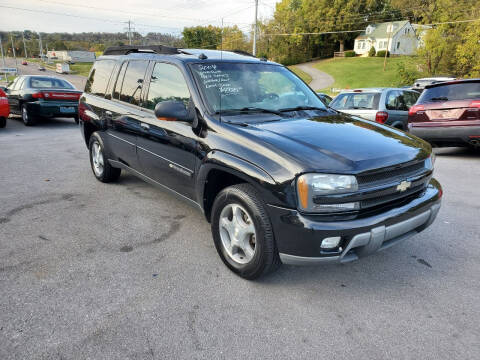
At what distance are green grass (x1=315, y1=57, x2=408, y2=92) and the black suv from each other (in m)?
37.7

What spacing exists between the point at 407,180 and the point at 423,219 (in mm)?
356

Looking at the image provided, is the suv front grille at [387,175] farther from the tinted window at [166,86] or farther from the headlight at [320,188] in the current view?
the tinted window at [166,86]

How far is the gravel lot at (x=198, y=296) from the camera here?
2182mm

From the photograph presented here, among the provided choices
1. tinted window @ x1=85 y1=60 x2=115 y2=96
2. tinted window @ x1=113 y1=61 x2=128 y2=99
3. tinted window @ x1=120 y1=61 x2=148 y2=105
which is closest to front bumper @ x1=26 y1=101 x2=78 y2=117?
tinted window @ x1=85 y1=60 x2=115 y2=96

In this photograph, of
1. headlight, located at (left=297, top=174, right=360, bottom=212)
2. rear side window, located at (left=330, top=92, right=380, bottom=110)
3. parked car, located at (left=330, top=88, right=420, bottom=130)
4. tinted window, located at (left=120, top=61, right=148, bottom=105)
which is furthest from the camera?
rear side window, located at (left=330, top=92, right=380, bottom=110)

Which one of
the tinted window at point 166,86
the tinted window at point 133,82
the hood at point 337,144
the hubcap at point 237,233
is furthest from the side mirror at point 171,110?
the tinted window at point 133,82

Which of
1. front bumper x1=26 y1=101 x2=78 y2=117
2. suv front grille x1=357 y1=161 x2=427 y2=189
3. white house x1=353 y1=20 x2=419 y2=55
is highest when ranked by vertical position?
white house x1=353 y1=20 x2=419 y2=55

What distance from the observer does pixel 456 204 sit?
4.75 metres

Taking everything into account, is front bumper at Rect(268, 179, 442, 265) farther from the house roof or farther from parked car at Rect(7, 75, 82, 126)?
the house roof

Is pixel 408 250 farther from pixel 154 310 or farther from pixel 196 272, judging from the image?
pixel 154 310

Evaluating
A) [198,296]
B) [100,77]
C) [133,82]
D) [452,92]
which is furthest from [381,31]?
[198,296]

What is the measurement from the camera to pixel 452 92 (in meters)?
7.19

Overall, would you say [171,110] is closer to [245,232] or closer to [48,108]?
[245,232]

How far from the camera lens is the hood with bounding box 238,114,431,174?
8.04 ft
